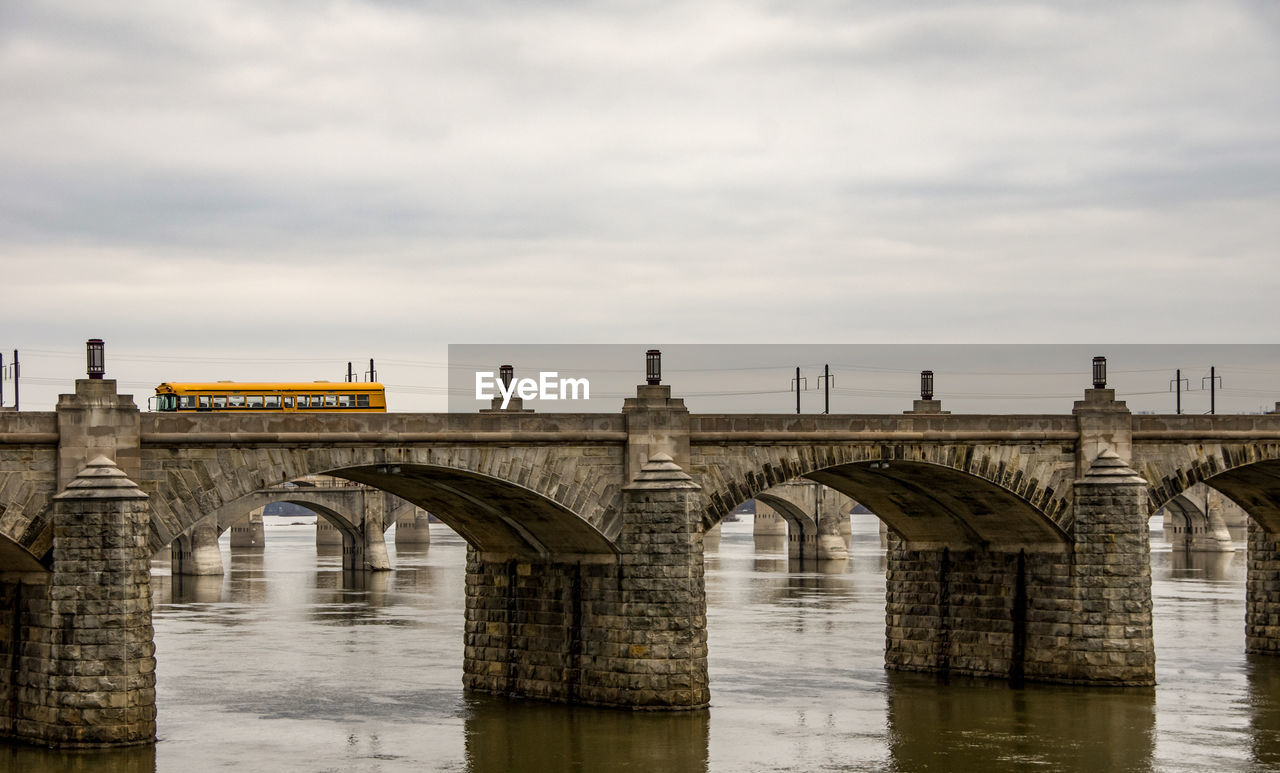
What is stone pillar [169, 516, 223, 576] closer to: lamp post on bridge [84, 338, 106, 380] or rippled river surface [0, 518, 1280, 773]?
rippled river surface [0, 518, 1280, 773]

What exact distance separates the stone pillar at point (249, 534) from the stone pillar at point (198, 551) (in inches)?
1648

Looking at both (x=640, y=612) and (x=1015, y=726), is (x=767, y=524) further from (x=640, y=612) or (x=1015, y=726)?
(x=640, y=612)

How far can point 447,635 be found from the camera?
Answer: 251ft

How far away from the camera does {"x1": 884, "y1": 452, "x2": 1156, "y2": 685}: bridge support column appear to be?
55594 millimetres

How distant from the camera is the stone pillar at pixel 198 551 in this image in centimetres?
11575

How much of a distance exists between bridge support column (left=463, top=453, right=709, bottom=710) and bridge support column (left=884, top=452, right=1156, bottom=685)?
43.6ft

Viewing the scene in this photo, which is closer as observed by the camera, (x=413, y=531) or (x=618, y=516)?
(x=618, y=516)

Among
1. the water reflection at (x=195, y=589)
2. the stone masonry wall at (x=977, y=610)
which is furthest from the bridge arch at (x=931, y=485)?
the water reflection at (x=195, y=589)

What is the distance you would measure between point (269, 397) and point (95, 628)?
13.4 m

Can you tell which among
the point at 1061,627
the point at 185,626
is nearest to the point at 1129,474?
the point at 1061,627

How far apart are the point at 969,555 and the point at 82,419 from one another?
102ft

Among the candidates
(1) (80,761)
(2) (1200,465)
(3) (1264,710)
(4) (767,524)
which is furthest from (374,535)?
(1) (80,761)

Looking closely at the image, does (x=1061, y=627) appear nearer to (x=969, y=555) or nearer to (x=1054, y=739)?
(x=969, y=555)

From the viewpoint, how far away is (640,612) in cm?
4912
